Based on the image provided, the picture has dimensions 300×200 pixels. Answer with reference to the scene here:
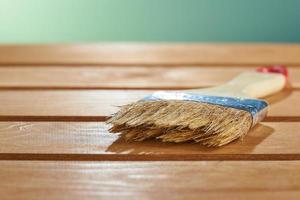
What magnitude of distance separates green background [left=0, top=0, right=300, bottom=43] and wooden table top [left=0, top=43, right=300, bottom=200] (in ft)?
1.64

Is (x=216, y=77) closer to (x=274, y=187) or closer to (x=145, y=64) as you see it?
(x=145, y=64)

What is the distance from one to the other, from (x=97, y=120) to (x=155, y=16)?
0.91m

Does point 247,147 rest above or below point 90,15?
below

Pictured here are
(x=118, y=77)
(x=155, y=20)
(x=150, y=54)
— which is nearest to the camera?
(x=118, y=77)

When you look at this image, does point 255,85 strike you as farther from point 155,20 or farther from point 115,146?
point 155,20

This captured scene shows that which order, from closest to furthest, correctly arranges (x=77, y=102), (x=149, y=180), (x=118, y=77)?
(x=149, y=180), (x=77, y=102), (x=118, y=77)

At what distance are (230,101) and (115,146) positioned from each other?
0.18m

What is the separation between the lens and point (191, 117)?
0.69 meters

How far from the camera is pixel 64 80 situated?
3.32ft

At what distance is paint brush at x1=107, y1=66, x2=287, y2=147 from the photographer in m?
0.67

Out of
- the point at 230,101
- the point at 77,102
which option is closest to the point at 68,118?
the point at 77,102

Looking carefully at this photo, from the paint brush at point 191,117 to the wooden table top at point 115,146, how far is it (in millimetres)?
13

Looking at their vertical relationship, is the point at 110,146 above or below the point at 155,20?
below

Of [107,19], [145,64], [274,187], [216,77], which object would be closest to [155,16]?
[107,19]
